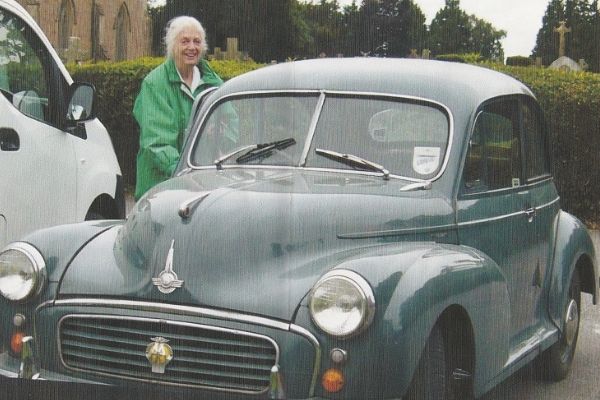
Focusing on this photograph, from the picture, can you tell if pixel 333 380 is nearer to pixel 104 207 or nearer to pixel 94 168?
pixel 94 168

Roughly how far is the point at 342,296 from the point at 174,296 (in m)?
0.69

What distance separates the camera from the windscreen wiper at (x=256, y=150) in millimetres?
5312

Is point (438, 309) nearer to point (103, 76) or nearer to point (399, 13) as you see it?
point (103, 76)

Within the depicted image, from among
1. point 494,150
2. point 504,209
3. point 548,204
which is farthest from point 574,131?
point 504,209

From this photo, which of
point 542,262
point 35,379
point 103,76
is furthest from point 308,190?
point 103,76

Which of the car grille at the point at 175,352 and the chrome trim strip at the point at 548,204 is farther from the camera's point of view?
the chrome trim strip at the point at 548,204

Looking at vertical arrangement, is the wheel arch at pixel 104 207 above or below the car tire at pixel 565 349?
above

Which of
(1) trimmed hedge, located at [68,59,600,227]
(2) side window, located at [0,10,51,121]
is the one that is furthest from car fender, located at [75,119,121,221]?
(1) trimmed hedge, located at [68,59,600,227]

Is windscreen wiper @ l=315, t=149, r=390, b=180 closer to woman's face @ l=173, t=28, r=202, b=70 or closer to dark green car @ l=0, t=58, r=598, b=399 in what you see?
dark green car @ l=0, t=58, r=598, b=399

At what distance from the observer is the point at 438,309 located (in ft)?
13.6

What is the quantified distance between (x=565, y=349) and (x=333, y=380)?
9.66 feet

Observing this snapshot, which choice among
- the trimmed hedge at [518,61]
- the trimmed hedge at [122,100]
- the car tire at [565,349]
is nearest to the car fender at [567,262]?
the car tire at [565,349]

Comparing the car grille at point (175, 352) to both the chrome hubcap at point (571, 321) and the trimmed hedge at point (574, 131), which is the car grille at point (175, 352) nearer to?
the chrome hubcap at point (571, 321)

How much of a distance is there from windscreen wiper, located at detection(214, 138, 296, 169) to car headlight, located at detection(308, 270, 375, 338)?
1454mm
